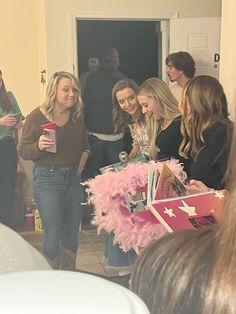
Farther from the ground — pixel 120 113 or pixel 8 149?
pixel 120 113

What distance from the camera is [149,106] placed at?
191 centimetres

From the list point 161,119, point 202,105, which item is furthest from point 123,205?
point 161,119

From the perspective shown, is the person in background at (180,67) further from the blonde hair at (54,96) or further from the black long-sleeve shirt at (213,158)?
the black long-sleeve shirt at (213,158)

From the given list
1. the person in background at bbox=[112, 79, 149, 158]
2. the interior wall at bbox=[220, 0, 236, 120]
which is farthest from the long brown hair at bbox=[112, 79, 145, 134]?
the interior wall at bbox=[220, 0, 236, 120]

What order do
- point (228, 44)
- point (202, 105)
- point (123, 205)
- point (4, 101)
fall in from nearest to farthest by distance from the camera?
point (123, 205), point (202, 105), point (228, 44), point (4, 101)

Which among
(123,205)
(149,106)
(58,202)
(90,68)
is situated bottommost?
(58,202)

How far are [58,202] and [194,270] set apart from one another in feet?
5.20

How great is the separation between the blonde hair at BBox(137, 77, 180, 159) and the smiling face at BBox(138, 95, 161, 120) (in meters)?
0.01

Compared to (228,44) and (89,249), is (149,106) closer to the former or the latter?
(228,44)

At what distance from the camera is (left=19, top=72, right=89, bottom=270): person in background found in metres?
1.92

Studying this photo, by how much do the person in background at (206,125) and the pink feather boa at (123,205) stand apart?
0.07m

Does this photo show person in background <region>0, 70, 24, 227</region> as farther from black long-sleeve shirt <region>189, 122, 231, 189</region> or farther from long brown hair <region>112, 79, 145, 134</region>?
black long-sleeve shirt <region>189, 122, 231, 189</region>

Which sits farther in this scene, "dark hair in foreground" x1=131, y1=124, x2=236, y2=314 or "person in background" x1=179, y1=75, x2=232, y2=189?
"person in background" x1=179, y1=75, x2=232, y2=189

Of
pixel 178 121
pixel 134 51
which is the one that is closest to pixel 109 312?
pixel 178 121
